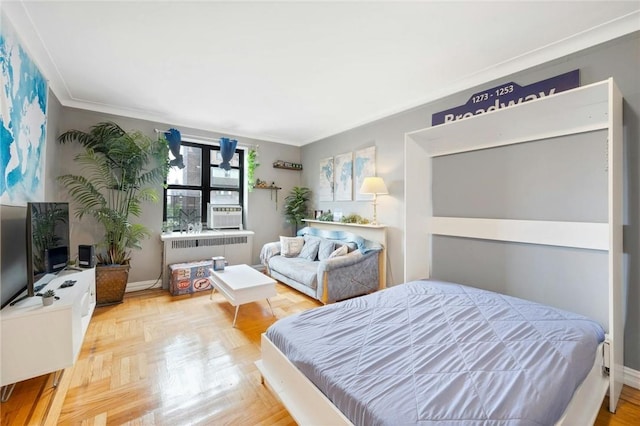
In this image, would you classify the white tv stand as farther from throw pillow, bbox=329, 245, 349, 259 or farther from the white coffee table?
throw pillow, bbox=329, 245, 349, 259

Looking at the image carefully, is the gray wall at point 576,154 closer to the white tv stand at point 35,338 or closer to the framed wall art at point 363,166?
the framed wall art at point 363,166

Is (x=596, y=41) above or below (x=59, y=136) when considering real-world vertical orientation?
above

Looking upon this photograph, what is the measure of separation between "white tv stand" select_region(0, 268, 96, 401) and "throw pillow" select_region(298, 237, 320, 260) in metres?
2.65

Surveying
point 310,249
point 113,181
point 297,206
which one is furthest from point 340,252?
point 113,181

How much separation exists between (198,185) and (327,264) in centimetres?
272

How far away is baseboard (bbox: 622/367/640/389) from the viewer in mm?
1801

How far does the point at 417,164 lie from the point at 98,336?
3.60 metres

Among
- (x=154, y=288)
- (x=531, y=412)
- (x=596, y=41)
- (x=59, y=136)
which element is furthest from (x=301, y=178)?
(x=531, y=412)

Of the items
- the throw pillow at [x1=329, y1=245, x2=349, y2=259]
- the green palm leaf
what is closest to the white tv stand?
the green palm leaf

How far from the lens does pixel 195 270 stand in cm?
365

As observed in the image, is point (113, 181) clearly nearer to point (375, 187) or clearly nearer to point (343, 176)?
point (343, 176)

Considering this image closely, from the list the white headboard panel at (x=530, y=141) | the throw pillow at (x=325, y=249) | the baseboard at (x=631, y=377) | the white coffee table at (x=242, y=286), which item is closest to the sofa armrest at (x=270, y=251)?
the throw pillow at (x=325, y=249)

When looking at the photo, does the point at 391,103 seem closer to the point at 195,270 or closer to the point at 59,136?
the point at 195,270

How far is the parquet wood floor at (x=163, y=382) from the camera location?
152 centimetres
